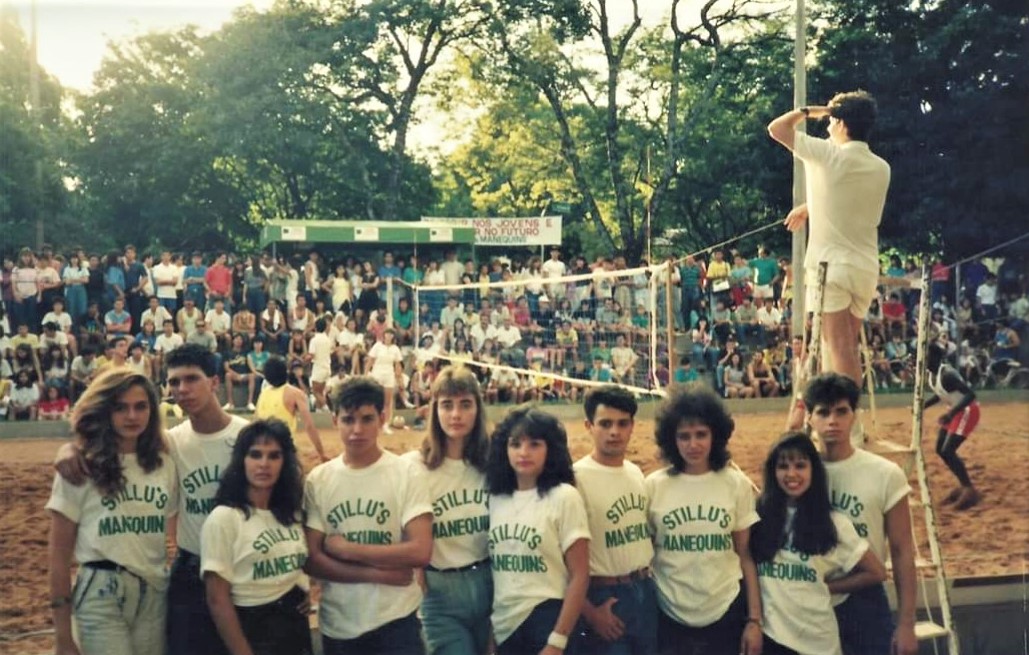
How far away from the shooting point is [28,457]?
1090 cm

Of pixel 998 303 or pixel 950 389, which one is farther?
pixel 998 303

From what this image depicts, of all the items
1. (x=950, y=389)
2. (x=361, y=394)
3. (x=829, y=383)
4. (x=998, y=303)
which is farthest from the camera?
(x=998, y=303)

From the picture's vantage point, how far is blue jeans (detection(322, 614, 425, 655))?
144 inches

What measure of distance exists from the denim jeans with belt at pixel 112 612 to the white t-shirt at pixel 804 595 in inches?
79.3

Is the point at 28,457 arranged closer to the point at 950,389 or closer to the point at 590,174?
the point at 590,174

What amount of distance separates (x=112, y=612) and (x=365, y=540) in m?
0.81

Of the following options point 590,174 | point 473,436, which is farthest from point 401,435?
point 473,436

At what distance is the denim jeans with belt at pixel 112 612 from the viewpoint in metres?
3.60

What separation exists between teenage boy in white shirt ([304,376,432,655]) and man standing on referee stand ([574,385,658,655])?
559mm

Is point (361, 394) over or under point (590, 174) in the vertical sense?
under

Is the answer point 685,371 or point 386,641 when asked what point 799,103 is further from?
point 386,641

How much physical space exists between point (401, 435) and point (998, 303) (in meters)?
7.42

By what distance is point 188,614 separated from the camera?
3760 mm

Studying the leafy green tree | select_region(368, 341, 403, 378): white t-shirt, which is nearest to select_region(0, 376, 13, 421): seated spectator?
the leafy green tree
